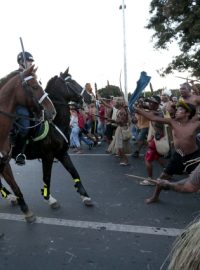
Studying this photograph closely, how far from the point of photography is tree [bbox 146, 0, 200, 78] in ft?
56.5

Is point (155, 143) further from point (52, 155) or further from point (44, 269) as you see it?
point (44, 269)

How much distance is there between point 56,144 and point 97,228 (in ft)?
4.86

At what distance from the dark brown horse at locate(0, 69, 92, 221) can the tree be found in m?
12.6

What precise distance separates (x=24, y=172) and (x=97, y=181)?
6.29 ft

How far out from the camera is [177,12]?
17.9 metres

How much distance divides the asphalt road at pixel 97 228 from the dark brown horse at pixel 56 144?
26cm

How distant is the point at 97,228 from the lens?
4387mm

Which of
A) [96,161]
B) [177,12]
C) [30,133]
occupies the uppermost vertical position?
[177,12]

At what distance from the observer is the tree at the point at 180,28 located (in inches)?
678

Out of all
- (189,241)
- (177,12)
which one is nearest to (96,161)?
(189,241)

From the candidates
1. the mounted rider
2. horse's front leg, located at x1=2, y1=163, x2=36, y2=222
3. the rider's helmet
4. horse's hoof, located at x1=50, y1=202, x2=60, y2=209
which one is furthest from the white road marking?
the rider's helmet

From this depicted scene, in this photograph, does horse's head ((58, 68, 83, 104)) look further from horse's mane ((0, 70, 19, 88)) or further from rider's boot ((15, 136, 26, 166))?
horse's mane ((0, 70, 19, 88))

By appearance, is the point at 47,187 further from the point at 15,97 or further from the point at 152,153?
the point at 152,153

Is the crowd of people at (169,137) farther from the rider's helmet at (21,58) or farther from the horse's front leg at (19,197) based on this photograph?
the horse's front leg at (19,197)
